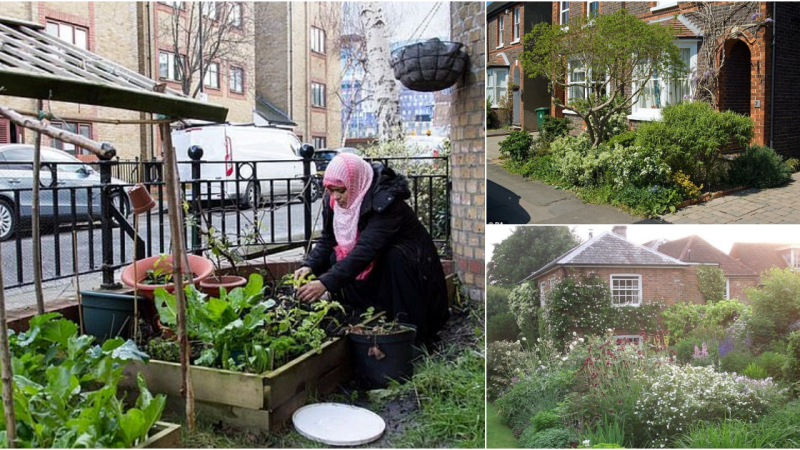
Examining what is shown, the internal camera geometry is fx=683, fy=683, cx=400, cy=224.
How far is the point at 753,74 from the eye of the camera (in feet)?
8.04

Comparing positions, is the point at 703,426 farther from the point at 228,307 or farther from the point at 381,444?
the point at 228,307

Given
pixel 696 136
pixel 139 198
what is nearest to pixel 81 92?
pixel 139 198

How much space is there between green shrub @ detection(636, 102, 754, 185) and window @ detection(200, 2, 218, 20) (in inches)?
88.3

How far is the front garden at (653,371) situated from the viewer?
8.88 feet

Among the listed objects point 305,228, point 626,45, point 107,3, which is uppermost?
point 107,3

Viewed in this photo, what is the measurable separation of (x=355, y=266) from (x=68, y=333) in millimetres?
1120

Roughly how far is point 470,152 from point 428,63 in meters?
0.48

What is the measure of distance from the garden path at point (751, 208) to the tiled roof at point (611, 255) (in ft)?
0.73

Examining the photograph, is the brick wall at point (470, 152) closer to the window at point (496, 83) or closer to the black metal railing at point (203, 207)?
the window at point (496, 83)

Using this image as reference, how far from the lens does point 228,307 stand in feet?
8.29

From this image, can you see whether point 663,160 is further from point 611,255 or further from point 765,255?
point 765,255

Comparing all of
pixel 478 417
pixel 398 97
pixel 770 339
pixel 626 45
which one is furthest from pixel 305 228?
pixel 770 339

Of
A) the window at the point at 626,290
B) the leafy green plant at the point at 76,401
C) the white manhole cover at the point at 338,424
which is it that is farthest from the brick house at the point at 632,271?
the leafy green plant at the point at 76,401

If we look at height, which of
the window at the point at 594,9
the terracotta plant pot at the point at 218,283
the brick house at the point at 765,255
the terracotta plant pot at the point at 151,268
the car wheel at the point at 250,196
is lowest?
the terracotta plant pot at the point at 218,283
